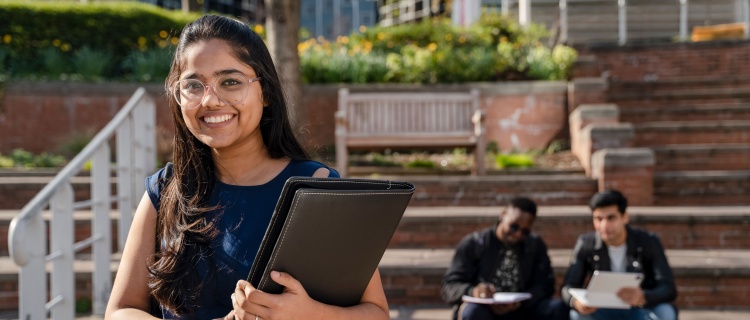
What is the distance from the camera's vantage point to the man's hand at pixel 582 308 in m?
4.92

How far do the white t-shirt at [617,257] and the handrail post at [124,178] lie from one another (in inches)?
131

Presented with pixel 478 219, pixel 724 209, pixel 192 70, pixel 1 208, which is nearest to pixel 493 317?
pixel 478 219

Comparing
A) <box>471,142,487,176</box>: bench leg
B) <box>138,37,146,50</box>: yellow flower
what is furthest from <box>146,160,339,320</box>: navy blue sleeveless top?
<box>138,37,146,50</box>: yellow flower

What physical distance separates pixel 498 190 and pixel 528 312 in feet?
7.79

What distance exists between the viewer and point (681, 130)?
29.2 feet

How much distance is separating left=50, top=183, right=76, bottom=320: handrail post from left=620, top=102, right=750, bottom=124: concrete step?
6.34 meters

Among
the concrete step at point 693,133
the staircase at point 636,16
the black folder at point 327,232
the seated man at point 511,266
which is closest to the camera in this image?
the black folder at point 327,232

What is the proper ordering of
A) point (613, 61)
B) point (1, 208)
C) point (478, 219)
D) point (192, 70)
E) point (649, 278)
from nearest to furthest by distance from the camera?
point (192, 70) → point (649, 278) → point (478, 219) → point (1, 208) → point (613, 61)

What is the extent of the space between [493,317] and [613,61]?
24.0 ft

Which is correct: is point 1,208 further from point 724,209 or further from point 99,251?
point 724,209

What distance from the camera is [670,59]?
11.9m

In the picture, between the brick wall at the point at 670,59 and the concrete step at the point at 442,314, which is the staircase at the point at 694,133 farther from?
the concrete step at the point at 442,314

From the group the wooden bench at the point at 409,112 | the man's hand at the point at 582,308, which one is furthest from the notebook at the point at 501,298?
the wooden bench at the point at 409,112

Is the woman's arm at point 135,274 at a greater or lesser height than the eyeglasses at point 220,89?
lesser
